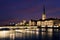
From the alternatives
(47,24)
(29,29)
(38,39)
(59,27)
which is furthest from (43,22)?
(38,39)

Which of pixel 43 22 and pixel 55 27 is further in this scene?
pixel 43 22

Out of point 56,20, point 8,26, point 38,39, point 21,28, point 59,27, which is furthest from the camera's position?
point 56,20

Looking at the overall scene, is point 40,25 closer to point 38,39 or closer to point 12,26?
point 12,26

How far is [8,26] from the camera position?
347ft

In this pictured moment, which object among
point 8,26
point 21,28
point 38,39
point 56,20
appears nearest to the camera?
point 38,39

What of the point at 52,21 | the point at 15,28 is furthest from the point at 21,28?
the point at 52,21

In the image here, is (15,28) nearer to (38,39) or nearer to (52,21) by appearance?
(52,21)

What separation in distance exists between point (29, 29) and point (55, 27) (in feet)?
86.3

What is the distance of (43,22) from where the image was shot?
496 ft

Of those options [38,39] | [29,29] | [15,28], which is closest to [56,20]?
[29,29]

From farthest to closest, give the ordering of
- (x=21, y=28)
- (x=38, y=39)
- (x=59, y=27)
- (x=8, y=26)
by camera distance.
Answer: (x=59, y=27) → (x=21, y=28) → (x=8, y=26) → (x=38, y=39)

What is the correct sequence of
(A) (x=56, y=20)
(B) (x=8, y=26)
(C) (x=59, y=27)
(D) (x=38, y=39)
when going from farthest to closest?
(A) (x=56, y=20)
(C) (x=59, y=27)
(B) (x=8, y=26)
(D) (x=38, y=39)

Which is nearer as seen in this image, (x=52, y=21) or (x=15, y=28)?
(x=15, y=28)

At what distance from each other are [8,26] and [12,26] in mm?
3061
